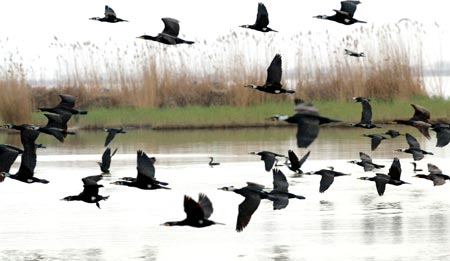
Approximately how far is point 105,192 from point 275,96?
13.8m

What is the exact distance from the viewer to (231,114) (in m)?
29.0

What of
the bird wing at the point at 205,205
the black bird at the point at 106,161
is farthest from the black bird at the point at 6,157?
the black bird at the point at 106,161

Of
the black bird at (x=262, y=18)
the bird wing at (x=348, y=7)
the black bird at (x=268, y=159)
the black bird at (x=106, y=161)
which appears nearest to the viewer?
the black bird at (x=262, y=18)

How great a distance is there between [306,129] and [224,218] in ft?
8.05

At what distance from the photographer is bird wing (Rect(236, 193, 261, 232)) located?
11.5m

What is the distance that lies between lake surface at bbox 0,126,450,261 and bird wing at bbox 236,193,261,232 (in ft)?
0.72

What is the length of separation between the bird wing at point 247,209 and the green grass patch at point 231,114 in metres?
15.6

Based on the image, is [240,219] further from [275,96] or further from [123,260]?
[275,96]

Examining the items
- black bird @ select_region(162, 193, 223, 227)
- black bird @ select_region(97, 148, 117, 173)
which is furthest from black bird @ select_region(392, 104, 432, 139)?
black bird @ select_region(97, 148, 117, 173)

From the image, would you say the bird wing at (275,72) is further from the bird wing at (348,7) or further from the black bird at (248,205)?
the black bird at (248,205)

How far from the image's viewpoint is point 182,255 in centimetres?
1117

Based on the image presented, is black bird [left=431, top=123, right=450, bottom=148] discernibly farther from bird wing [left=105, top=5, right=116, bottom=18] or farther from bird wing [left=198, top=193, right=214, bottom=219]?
bird wing [left=198, top=193, right=214, bottom=219]

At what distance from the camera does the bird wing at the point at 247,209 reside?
11500mm

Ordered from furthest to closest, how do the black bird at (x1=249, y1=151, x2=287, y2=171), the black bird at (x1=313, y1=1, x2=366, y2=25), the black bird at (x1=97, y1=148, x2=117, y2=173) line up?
the black bird at (x1=97, y1=148, x2=117, y2=173)
the black bird at (x1=249, y1=151, x2=287, y2=171)
the black bird at (x1=313, y1=1, x2=366, y2=25)
